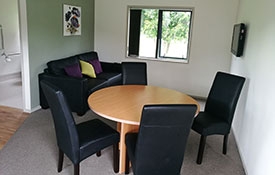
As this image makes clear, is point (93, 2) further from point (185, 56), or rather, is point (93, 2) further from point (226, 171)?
point (226, 171)

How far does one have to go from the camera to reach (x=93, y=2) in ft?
18.9

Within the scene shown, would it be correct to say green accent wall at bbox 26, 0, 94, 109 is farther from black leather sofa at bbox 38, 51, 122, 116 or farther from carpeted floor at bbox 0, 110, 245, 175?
carpeted floor at bbox 0, 110, 245, 175

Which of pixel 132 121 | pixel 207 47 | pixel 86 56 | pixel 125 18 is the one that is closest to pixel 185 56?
A: pixel 207 47

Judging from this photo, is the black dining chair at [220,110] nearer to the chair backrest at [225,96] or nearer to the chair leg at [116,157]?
the chair backrest at [225,96]

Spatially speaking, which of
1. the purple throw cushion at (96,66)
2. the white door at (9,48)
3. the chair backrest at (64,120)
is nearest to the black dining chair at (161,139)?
the chair backrest at (64,120)

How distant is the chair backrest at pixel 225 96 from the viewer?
9.35ft

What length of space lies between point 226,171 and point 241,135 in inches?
26.6

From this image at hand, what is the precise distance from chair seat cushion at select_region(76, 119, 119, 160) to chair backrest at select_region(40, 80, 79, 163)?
82mm

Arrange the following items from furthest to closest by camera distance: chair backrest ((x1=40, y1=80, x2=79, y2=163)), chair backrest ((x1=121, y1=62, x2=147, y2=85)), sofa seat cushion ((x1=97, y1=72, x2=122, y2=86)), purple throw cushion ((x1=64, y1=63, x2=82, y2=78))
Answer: sofa seat cushion ((x1=97, y1=72, x2=122, y2=86)), purple throw cushion ((x1=64, y1=63, x2=82, y2=78)), chair backrest ((x1=121, y1=62, x2=147, y2=85)), chair backrest ((x1=40, y1=80, x2=79, y2=163))

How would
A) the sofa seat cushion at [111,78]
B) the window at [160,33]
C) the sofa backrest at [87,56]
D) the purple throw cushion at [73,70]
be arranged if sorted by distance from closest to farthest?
the purple throw cushion at [73,70], the sofa seat cushion at [111,78], the sofa backrest at [87,56], the window at [160,33]

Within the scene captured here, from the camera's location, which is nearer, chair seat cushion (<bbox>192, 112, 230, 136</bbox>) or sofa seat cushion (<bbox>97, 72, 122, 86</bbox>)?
chair seat cushion (<bbox>192, 112, 230, 136</bbox>)

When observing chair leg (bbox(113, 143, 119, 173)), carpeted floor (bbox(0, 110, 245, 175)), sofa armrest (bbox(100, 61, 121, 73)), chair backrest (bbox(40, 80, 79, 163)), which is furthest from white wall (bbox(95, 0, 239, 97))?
chair backrest (bbox(40, 80, 79, 163))

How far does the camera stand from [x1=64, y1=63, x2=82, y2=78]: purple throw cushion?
4258 mm

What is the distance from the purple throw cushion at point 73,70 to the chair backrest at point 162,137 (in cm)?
264
